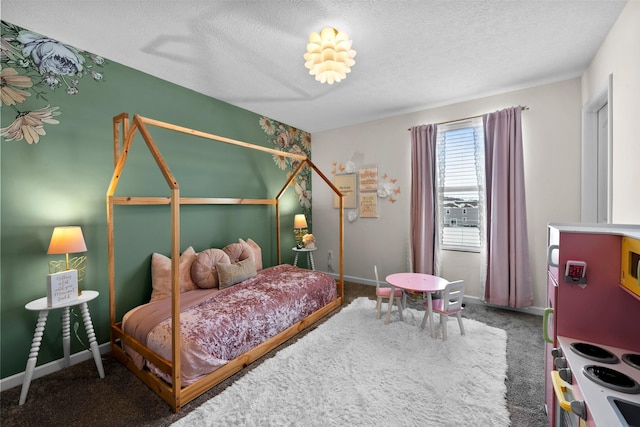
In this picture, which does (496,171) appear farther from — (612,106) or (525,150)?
(612,106)

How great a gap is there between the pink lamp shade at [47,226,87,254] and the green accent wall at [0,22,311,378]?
1.08 ft

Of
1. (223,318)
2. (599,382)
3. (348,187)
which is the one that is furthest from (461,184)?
(223,318)

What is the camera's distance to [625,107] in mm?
1753

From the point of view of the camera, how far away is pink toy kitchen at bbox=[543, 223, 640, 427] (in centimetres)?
97

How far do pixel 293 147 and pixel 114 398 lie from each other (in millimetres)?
3740

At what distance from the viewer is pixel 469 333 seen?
255 centimetres

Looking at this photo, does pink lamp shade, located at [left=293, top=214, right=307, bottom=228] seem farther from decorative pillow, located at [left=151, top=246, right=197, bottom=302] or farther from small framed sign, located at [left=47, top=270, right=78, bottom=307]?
small framed sign, located at [left=47, top=270, right=78, bottom=307]

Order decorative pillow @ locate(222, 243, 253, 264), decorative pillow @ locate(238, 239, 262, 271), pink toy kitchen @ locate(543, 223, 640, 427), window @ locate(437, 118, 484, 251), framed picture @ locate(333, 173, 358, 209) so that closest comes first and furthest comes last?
pink toy kitchen @ locate(543, 223, 640, 427) < decorative pillow @ locate(222, 243, 253, 264) < window @ locate(437, 118, 484, 251) < decorative pillow @ locate(238, 239, 262, 271) < framed picture @ locate(333, 173, 358, 209)

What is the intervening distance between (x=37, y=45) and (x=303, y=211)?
3.52 meters

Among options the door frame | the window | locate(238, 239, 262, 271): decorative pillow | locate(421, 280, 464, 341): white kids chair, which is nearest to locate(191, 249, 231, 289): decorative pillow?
locate(238, 239, 262, 271): decorative pillow

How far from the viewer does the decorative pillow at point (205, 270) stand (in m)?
2.73

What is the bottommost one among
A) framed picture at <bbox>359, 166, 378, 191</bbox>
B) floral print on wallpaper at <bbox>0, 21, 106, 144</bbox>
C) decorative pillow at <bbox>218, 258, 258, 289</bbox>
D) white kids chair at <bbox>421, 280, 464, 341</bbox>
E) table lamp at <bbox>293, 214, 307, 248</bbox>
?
white kids chair at <bbox>421, 280, 464, 341</bbox>

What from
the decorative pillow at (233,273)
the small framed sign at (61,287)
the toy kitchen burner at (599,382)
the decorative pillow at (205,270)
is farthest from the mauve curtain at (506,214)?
the small framed sign at (61,287)

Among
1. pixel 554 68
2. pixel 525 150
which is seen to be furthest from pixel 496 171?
pixel 554 68
